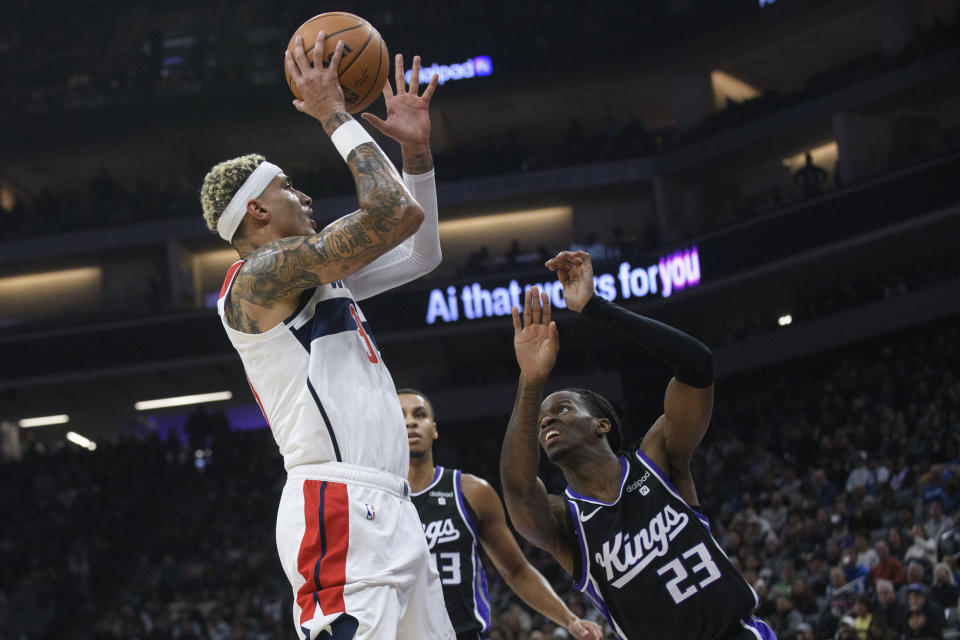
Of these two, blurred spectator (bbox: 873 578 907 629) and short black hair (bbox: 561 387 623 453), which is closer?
short black hair (bbox: 561 387 623 453)

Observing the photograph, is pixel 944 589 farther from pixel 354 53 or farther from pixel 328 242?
pixel 328 242

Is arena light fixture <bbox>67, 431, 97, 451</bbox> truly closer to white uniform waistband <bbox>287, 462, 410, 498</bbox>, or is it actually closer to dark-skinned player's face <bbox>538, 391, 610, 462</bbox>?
dark-skinned player's face <bbox>538, 391, 610, 462</bbox>

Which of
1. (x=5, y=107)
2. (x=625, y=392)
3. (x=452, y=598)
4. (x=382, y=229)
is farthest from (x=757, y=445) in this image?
(x=5, y=107)

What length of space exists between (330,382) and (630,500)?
1509 mm

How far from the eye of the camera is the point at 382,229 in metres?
3.53

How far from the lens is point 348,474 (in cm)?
360

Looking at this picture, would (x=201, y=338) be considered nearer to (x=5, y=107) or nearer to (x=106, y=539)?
(x=106, y=539)

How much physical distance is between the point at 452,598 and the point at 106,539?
59.5ft

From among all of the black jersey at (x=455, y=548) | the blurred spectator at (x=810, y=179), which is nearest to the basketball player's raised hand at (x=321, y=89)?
the black jersey at (x=455, y=548)

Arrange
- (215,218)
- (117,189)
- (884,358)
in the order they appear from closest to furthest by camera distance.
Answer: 1. (215,218)
2. (884,358)
3. (117,189)

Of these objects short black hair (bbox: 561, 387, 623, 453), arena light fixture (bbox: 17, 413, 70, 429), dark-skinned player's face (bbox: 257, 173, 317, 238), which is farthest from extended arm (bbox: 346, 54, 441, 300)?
arena light fixture (bbox: 17, 413, 70, 429)

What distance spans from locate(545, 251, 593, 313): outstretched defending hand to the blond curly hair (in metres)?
1.29

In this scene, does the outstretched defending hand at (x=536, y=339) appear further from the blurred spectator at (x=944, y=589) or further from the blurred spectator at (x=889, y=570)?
the blurred spectator at (x=889, y=570)

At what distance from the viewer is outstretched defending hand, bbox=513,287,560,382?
436cm
